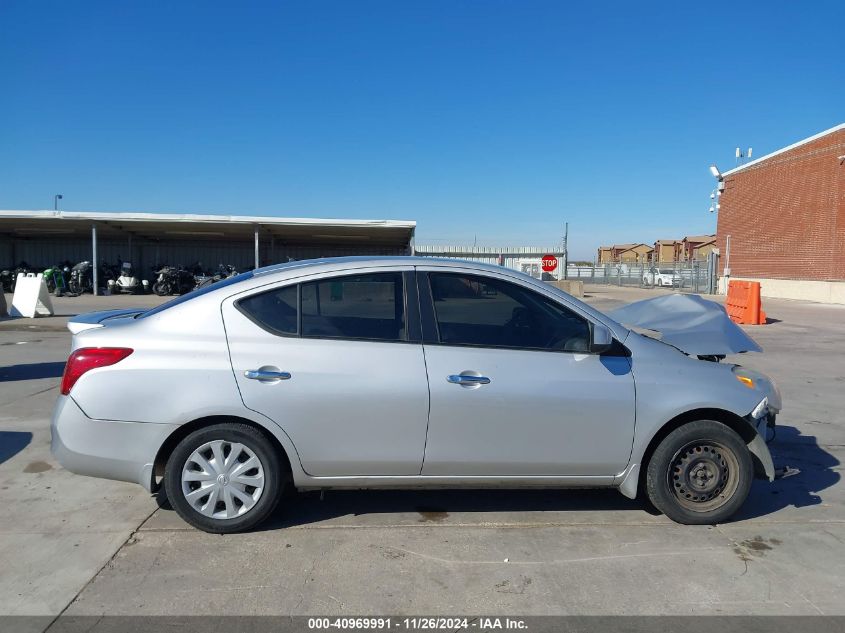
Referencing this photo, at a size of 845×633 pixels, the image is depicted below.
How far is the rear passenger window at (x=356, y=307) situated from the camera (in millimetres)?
3826

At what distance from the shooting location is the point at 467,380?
371 cm

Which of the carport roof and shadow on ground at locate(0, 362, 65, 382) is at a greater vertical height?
the carport roof

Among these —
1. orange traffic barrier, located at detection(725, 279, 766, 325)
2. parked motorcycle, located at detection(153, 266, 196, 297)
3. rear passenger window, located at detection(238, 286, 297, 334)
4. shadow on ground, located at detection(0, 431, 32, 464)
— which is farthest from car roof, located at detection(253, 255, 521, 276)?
parked motorcycle, located at detection(153, 266, 196, 297)

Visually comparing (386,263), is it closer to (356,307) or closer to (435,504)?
(356,307)

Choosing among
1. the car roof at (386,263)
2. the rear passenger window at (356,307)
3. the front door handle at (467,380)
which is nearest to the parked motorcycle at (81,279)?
the car roof at (386,263)

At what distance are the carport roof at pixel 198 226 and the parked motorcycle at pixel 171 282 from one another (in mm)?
2043

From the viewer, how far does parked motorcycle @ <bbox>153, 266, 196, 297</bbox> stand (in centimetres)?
2770

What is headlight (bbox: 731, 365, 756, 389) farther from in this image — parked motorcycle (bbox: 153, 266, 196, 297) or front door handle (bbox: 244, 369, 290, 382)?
parked motorcycle (bbox: 153, 266, 196, 297)

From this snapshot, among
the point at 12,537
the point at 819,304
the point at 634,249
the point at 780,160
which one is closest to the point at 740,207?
the point at 780,160

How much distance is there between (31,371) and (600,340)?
8.85m

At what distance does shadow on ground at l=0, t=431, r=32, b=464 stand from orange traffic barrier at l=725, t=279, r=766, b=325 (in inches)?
663

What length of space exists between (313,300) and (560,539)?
7.05 feet

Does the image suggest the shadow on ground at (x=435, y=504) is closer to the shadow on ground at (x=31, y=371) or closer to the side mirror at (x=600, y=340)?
the side mirror at (x=600, y=340)
